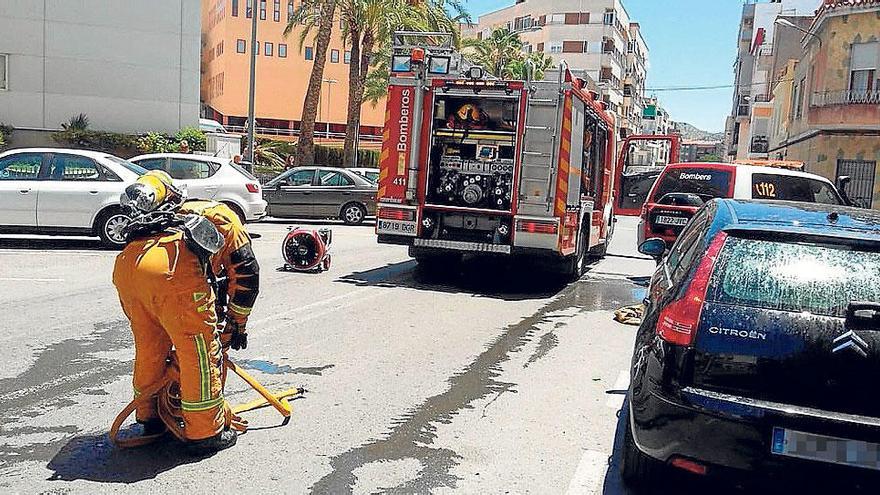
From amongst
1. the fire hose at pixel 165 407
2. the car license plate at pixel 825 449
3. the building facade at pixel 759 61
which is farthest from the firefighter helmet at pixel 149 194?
the building facade at pixel 759 61

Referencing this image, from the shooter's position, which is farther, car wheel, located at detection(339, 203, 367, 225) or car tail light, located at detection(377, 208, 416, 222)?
car wheel, located at detection(339, 203, 367, 225)

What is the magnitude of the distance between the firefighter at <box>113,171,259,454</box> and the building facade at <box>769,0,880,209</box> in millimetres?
26845

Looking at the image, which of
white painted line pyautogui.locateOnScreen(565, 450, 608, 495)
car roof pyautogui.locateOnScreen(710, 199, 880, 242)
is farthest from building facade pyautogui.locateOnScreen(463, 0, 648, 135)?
white painted line pyautogui.locateOnScreen(565, 450, 608, 495)

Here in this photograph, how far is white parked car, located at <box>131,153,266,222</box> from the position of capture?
1502cm

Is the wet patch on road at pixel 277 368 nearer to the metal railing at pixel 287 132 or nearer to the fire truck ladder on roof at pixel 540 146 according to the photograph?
the fire truck ladder on roof at pixel 540 146

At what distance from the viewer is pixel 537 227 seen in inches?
408

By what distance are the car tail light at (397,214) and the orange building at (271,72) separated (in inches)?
2053

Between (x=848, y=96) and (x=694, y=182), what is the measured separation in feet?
60.0

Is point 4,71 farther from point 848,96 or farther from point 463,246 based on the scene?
point 848,96

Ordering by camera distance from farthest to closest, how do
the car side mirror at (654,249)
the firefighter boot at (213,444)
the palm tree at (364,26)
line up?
the palm tree at (364,26), the car side mirror at (654,249), the firefighter boot at (213,444)

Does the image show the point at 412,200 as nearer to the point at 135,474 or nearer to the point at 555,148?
the point at 555,148

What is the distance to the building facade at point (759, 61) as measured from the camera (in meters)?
51.3

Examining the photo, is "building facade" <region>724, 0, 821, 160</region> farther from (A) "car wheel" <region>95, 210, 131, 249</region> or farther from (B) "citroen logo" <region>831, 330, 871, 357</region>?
(B) "citroen logo" <region>831, 330, 871, 357</region>

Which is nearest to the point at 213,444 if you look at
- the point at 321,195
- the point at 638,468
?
the point at 638,468
